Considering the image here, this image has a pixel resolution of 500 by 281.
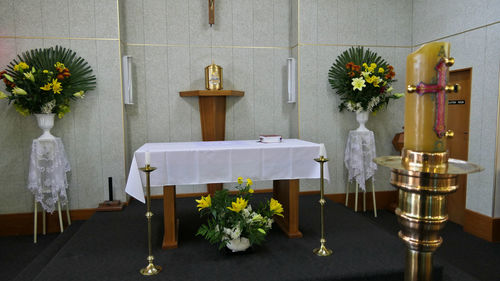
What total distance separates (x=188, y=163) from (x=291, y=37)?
115 inches

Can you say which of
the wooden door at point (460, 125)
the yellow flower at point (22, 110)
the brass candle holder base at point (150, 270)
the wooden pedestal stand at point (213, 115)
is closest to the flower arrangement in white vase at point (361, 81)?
the wooden door at point (460, 125)

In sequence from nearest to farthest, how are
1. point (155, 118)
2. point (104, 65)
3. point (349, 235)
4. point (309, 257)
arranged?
point (309, 257)
point (349, 235)
point (104, 65)
point (155, 118)

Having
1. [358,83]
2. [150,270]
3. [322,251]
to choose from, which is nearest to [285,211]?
[322,251]

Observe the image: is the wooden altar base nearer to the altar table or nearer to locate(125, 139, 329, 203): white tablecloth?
the altar table

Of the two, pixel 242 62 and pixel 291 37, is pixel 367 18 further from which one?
pixel 242 62

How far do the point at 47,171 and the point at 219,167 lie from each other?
2258 mm

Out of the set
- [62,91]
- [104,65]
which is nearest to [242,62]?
[104,65]

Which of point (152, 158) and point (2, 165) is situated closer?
point (152, 158)

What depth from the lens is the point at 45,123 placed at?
13.0 ft

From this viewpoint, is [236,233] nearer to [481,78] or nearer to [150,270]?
[150,270]

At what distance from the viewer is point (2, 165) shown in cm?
422

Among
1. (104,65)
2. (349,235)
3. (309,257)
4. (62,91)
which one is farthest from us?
(104,65)

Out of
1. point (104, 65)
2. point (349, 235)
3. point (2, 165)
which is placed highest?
point (104, 65)

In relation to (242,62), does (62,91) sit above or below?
below
